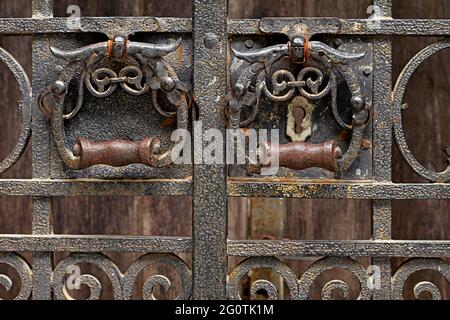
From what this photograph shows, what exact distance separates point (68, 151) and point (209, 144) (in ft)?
0.72

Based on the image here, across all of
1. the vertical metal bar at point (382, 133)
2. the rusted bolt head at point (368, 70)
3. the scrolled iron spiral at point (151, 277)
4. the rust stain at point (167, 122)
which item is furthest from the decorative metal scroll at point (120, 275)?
the rusted bolt head at point (368, 70)

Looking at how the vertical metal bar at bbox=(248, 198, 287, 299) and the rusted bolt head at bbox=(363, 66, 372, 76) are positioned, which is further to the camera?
the vertical metal bar at bbox=(248, 198, 287, 299)

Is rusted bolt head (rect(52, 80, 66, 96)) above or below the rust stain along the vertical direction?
above

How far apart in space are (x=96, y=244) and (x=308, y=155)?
14.4 inches

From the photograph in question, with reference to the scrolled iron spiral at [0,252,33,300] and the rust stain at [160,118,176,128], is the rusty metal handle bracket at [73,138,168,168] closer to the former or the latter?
the rust stain at [160,118,176,128]

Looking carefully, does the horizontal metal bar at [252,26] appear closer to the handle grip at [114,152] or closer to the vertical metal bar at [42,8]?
the vertical metal bar at [42,8]

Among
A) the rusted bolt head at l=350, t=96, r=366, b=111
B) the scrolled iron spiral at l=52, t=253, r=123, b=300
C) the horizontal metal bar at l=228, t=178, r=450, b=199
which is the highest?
the rusted bolt head at l=350, t=96, r=366, b=111

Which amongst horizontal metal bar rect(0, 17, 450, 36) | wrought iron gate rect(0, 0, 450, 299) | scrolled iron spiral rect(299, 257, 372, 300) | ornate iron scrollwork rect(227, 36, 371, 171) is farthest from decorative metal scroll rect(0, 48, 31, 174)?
scrolled iron spiral rect(299, 257, 372, 300)

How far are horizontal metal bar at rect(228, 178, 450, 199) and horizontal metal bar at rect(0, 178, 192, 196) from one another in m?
0.09

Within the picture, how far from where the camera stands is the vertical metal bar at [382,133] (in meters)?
1.12

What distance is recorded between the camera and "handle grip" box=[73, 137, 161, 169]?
3.61 ft

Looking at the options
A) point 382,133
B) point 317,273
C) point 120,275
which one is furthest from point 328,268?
point 120,275
